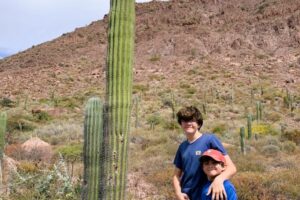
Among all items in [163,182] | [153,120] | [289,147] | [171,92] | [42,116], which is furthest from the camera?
[171,92]

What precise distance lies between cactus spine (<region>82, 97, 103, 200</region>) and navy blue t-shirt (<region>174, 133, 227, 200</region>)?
0.97 metres

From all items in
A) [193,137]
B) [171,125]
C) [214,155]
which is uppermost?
[193,137]

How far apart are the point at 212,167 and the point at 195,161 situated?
272 millimetres

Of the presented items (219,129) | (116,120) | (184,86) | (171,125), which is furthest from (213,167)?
(184,86)

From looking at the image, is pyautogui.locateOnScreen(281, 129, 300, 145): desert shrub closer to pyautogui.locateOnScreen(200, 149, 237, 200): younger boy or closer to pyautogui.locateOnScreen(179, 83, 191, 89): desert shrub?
pyautogui.locateOnScreen(200, 149, 237, 200): younger boy

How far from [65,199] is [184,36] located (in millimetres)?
38479

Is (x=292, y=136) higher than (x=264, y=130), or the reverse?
(x=264, y=130)

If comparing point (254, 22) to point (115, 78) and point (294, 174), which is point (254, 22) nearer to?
point (294, 174)

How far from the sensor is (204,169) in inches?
160

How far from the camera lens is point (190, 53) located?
42.5 m

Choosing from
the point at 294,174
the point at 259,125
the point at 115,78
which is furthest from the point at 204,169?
the point at 259,125

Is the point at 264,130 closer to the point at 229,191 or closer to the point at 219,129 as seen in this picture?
the point at 219,129

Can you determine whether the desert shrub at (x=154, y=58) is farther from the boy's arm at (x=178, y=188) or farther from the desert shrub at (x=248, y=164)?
the boy's arm at (x=178, y=188)

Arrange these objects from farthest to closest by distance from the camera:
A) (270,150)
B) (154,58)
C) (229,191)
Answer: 1. (154,58)
2. (270,150)
3. (229,191)
